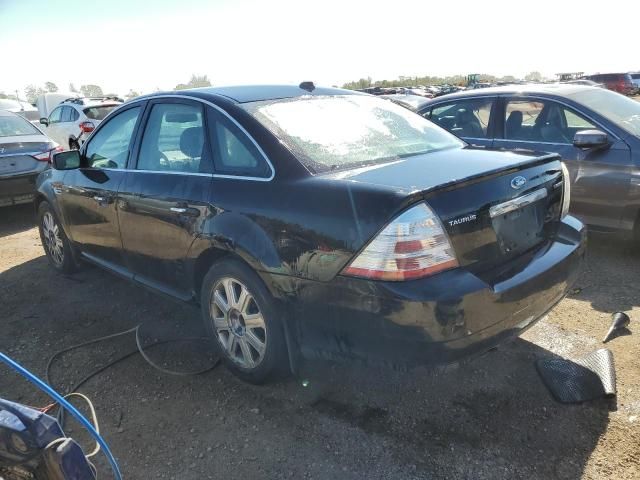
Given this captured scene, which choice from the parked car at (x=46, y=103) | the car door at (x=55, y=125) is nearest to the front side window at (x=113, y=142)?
the car door at (x=55, y=125)

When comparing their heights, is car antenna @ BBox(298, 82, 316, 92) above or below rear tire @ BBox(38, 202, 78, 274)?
above

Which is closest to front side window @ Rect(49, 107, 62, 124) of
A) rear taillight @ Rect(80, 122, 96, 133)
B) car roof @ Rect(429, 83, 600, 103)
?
rear taillight @ Rect(80, 122, 96, 133)

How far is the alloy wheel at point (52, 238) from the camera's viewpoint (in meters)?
5.02

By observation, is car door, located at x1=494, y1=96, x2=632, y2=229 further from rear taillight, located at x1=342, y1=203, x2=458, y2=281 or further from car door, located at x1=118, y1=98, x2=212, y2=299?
car door, located at x1=118, y1=98, x2=212, y2=299

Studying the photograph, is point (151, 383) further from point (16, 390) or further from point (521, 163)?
point (521, 163)

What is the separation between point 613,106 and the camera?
16.8 feet

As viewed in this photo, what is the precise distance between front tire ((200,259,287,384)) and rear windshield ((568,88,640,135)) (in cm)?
384

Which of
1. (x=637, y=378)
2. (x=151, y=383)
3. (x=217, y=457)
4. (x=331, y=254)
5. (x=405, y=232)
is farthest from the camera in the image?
(x=151, y=383)

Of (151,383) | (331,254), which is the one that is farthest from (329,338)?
(151,383)

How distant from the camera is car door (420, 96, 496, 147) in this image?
548cm

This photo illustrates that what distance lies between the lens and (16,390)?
Answer: 10.5ft

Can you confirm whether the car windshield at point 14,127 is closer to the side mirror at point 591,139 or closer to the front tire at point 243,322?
the front tire at point 243,322

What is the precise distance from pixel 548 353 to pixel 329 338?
1607 millimetres

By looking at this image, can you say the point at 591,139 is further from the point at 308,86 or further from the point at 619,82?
the point at 619,82
